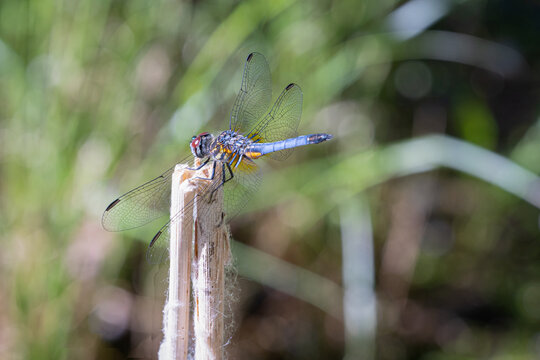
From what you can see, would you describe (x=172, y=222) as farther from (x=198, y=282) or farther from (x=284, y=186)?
(x=284, y=186)

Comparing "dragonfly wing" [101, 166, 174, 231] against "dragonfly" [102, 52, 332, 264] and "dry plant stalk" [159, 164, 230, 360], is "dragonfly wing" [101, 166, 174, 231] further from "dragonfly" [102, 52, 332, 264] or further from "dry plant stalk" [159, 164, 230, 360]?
"dry plant stalk" [159, 164, 230, 360]

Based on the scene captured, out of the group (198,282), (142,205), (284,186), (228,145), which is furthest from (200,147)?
(284,186)

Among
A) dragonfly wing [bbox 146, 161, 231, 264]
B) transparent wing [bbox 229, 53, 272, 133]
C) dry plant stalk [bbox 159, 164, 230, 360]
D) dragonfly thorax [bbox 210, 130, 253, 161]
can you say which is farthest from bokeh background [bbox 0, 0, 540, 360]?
dry plant stalk [bbox 159, 164, 230, 360]

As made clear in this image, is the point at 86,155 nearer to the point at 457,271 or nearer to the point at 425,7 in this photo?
the point at 425,7

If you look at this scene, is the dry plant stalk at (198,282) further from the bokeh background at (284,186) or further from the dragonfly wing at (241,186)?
the bokeh background at (284,186)

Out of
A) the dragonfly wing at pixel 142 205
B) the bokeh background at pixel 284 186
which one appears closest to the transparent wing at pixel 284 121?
the dragonfly wing at pixel 142 205

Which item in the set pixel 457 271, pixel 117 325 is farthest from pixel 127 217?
pixel 457 271
